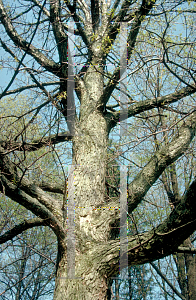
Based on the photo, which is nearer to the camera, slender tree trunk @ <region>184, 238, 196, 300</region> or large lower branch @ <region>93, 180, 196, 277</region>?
large lower branch @ <region>93, 180, 196, 277</region>

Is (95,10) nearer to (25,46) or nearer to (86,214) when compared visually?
(25,46)

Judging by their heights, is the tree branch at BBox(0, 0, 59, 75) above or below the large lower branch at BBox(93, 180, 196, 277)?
above

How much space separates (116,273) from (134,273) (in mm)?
6503

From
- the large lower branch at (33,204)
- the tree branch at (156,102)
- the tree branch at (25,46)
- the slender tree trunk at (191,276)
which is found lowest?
the slender tree trunk at (191,276)

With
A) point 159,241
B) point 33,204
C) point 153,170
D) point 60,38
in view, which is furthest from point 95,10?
point 159,241

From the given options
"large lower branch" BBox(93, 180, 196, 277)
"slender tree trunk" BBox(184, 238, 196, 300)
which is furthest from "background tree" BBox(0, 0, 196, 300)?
"slender tree trunk" BBox(184, 238, 196, 300)

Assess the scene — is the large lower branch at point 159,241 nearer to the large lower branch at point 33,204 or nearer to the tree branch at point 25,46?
the large lower branch at point 33,204

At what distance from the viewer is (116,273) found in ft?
8.64

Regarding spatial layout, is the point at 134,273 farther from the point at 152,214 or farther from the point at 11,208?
the point at 11,208

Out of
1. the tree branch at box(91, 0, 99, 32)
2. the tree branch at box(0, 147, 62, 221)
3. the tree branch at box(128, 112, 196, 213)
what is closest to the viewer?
the tree branch at box(0, 147, 62, 221)

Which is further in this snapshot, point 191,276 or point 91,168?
point 191,276

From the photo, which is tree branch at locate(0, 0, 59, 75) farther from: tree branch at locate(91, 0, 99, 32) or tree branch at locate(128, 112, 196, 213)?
tree branch at locate(128, 112, 196, 213)

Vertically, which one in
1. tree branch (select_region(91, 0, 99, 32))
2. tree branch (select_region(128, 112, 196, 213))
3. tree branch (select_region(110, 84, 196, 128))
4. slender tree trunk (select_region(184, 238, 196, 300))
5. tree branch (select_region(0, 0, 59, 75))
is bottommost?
slender tree trunk (select_region(184, 238, 196, 300))

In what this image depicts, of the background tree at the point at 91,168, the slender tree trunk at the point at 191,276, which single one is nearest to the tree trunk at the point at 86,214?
the background tree at the point at 91,168
